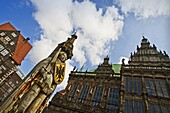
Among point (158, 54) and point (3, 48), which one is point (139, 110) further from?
point (3, 48)

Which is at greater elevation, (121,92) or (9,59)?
(9,59)

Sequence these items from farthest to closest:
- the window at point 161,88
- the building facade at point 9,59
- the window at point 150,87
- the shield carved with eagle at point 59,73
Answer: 1. the building facade at point 9,59
2. the window at point 150,87
3. the window at point 161,88
4. the shield carved with eagle at point 59,73

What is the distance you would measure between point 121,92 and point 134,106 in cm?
230

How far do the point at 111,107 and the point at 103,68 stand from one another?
386 inches

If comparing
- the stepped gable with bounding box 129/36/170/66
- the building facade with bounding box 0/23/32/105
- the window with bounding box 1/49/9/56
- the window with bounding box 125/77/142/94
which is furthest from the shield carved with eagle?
the window with bounding box 1/49/9/56

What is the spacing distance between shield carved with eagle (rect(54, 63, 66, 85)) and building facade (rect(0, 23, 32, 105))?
21.3 m

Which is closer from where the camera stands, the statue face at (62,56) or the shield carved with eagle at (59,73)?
the shield carved with eagle at (59,73)

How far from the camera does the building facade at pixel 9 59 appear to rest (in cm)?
2675

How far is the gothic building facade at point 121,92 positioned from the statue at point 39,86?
37.0 ft

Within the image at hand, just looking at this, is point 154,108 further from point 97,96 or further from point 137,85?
point 97,96

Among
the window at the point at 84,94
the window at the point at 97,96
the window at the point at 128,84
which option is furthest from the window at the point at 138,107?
the window at the point at 84,94

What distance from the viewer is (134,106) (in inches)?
599

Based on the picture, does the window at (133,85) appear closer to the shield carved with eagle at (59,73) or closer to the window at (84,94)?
the window at (84,94)

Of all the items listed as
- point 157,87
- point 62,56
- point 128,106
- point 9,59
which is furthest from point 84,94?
point 9,59
